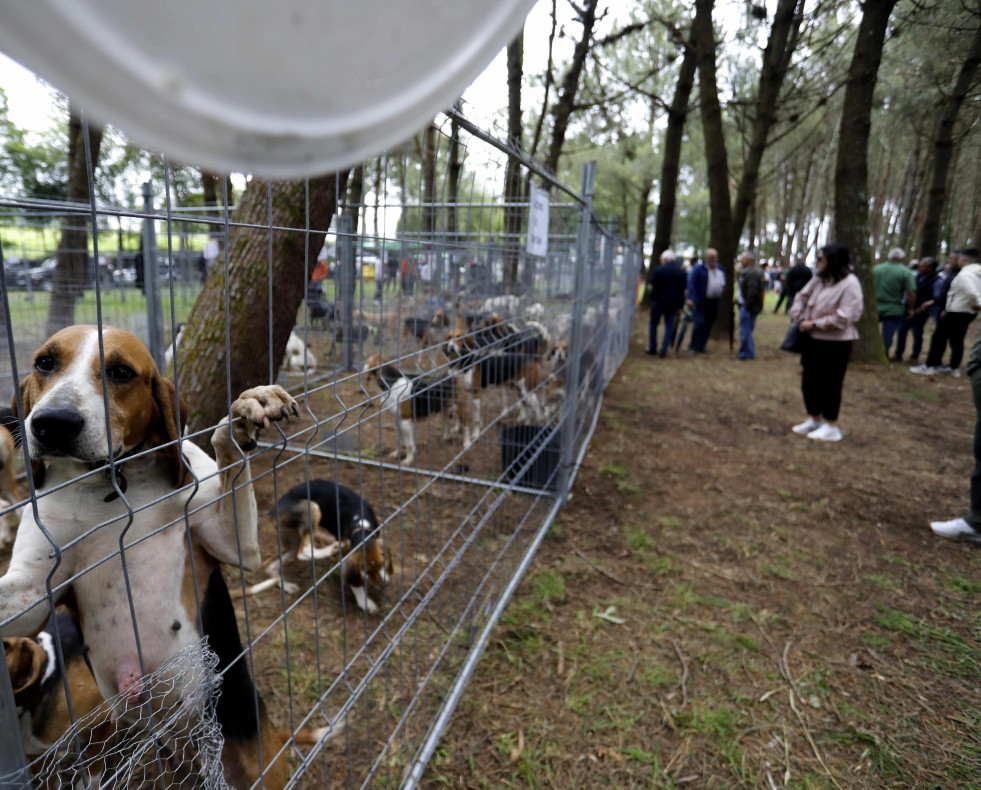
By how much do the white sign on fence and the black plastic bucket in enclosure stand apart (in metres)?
1.53

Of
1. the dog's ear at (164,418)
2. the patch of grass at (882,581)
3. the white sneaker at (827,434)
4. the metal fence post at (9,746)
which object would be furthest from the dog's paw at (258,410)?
the white sneaker at (827,434)

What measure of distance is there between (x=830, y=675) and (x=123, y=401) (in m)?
3.28

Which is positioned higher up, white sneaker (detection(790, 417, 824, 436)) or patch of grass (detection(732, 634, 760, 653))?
white sneaker (detection(790, 417, 824, 436))

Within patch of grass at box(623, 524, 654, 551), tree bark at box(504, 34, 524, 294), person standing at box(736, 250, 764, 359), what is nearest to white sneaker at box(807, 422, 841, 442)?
patch of grass at box(623, 524, 654, 551)

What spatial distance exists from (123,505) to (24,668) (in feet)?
2.37

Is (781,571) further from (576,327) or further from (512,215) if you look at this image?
(512,215)

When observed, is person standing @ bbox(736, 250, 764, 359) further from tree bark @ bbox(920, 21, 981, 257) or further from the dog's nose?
the dog's nose

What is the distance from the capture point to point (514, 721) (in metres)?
2.50

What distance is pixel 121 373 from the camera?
113cm

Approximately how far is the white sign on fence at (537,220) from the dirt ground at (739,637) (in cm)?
203

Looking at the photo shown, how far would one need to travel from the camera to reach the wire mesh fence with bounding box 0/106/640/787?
1089 millimetres

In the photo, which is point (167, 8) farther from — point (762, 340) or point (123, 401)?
point (762, 340)

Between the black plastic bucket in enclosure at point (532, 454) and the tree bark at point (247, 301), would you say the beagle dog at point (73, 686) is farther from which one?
the black plastic bucket in enclosure at point (532, 454)

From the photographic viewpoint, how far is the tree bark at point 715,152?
456 inches
